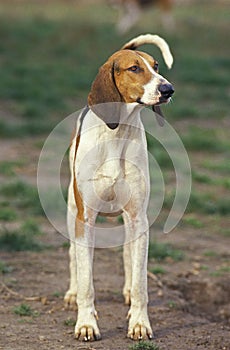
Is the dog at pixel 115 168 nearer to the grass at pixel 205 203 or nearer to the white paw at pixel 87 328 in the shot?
the white paw at pixel 87 328

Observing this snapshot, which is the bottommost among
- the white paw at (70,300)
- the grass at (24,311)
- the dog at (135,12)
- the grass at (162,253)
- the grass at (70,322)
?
the grass at (70,322)

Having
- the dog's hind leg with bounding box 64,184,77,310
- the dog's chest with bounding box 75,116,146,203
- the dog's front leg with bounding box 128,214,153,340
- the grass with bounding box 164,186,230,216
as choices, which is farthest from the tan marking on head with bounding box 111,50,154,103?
the grass with bounding box 164,186,230,216

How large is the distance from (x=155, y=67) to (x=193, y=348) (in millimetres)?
1548

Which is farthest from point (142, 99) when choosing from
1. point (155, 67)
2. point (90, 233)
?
point (90, 233)

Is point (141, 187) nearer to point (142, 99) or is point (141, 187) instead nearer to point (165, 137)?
point (142, 99)

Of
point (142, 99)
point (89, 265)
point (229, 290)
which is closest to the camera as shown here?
point (142, 99)

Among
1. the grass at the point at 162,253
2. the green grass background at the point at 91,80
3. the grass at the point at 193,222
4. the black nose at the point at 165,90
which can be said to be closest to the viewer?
the black nose at the point at 165,90

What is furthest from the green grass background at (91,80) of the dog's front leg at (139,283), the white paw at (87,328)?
the white paw at (87,328)

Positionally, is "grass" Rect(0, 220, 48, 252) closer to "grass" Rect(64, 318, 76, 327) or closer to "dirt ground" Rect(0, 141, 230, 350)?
"dirt ground" Rect(0, 141, 230, 350)

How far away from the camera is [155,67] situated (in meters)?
4.59

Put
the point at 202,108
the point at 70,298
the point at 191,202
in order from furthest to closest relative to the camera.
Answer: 1. the point at 202,108
2. the point at 191,202
3. the point at 70,298

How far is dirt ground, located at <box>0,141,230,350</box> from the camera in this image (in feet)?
15.8

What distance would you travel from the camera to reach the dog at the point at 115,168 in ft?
14.9

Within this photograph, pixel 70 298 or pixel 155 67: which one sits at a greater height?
pixel 155 67
